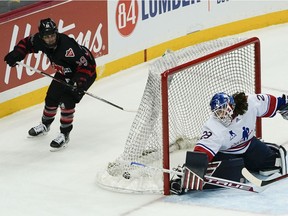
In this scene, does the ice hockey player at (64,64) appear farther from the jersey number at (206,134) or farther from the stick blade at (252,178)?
the stick blade at (252,178)

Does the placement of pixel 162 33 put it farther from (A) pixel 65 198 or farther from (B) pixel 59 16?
(A) pixel 65 198

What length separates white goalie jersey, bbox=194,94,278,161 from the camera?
622cm

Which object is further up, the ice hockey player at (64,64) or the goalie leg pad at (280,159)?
the ice hockey player at (64,64)

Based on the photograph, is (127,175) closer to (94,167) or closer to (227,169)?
(94,167)

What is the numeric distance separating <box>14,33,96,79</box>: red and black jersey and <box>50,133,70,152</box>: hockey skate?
0.42m

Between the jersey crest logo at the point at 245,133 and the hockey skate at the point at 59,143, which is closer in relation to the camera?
the jersey crest logo at the point at 245,133

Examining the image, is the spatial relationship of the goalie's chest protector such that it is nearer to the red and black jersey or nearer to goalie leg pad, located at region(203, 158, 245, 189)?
goalie leg pad, located at region(203, 158, 245, 189)

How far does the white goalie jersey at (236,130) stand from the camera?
20.4ft

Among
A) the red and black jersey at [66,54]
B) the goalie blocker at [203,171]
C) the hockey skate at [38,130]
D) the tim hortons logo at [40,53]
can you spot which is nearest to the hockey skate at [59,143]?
A: the hockey skate at [38,130]

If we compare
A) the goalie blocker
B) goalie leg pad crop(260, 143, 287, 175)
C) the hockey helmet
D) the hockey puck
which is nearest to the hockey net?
the hockey puck

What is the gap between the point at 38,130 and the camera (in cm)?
766

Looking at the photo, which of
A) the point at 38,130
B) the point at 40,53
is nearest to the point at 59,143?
the point at 38,130

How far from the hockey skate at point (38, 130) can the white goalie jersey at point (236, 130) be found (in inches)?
68.7

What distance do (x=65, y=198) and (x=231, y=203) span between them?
102 centimetres
